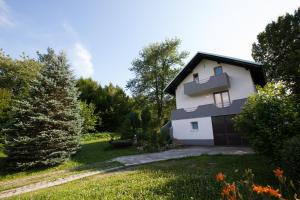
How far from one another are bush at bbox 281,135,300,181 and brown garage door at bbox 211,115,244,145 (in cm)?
1072

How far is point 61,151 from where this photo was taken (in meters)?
11.8

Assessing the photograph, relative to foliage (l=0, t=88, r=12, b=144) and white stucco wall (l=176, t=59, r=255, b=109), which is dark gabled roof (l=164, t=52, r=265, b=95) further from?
foliage (l=0, t=88, r=12, b=144)

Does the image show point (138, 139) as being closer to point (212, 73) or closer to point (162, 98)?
point (212, 73)

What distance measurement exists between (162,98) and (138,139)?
47.5 feet

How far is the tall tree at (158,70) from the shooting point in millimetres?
31875

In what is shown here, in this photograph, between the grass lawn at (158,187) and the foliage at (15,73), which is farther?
the foliage at (15,73)

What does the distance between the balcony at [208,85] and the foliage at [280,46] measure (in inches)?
382

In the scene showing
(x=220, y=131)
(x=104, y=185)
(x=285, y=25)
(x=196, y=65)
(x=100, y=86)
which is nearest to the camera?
(x=104, y=185)

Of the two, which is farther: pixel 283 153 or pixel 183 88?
pixel 183 88

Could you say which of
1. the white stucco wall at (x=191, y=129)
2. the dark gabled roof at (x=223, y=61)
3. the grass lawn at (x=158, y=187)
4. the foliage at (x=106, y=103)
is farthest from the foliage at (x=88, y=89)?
the grass lawn at (x=158, y=187)

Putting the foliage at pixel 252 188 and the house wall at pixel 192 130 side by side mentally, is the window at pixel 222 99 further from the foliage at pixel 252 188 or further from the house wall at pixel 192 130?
the foliage at pixel 252 188

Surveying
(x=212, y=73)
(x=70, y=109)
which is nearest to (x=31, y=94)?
(x=70, y=109)

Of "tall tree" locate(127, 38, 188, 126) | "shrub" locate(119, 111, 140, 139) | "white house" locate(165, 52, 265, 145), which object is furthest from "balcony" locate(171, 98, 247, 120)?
"tall tree" locate(127, 38, 188, 126)

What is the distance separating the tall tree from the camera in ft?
105
